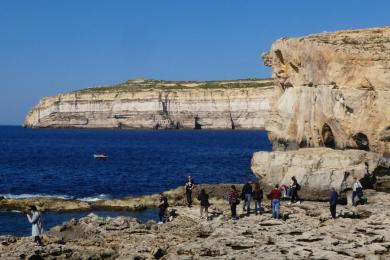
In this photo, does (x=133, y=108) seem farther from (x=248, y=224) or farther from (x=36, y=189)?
(x=248, y=224)

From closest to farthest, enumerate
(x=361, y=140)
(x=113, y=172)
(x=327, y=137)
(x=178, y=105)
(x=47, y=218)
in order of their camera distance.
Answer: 1. (x=47, y=218)
2. (x=361, y=140)
3. (x=327, y=137)
4. (x=113, y=172)
5. (x=178, y=105)

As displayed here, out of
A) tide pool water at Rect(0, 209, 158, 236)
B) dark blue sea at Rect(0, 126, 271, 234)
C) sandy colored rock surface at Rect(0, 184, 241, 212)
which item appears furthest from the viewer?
dark blue sea at Rect(0, 126, 271, 234)

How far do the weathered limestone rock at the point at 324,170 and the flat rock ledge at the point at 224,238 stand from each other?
5295mm

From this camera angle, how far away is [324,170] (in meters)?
38.9

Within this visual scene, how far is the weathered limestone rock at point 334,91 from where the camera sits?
46969 mm

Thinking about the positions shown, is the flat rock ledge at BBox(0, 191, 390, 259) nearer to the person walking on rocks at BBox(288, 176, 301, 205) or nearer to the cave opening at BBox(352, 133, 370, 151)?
the person walking on rocks at BBox(288, 176, 301, 205)

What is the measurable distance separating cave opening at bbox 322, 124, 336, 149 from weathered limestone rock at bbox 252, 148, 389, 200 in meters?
10.0

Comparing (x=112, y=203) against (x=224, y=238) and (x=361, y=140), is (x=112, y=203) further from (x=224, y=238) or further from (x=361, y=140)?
(x=361, y=140)

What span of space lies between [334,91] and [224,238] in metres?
28.0

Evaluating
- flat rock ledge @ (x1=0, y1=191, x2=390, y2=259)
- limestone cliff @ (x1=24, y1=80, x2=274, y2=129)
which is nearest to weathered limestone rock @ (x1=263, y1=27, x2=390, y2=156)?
flat rock ledge @ (x1=0, y1=191, x2=390, y2=259)

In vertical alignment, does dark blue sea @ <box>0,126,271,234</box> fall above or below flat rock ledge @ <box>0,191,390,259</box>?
below

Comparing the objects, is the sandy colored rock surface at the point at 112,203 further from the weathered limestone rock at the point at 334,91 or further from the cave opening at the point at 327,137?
the cave opening at the point at 327,137

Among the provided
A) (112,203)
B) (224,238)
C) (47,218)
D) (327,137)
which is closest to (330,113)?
(327,137)

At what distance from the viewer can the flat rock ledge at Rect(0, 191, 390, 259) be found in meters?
23.2
